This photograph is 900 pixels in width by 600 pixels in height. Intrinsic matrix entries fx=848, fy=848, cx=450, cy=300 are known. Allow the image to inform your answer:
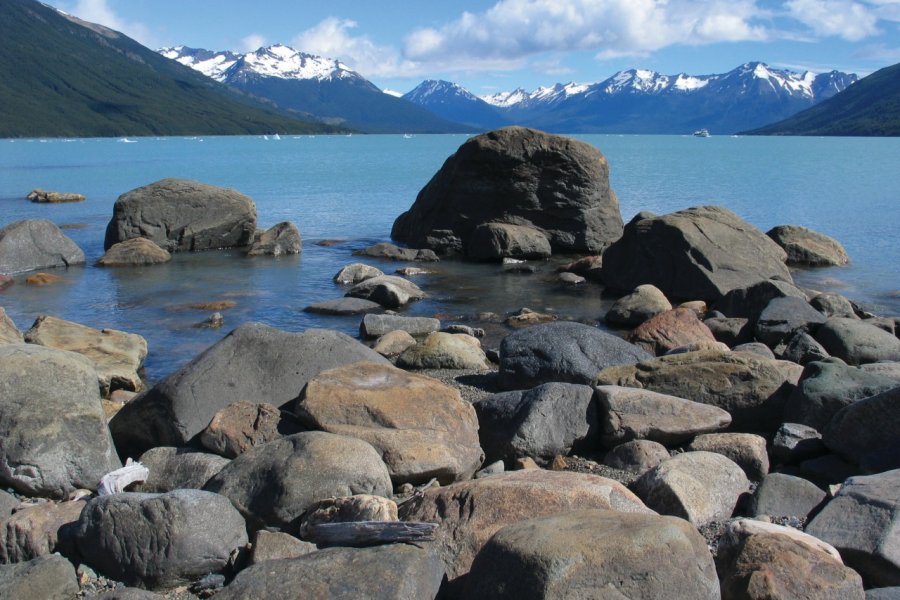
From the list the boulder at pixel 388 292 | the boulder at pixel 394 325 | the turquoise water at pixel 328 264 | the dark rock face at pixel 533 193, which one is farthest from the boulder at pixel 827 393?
the dark rock face at pixel 533 193

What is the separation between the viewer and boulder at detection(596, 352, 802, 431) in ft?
35.7

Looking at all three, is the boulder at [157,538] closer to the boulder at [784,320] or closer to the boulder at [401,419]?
the boulder at [401,419]

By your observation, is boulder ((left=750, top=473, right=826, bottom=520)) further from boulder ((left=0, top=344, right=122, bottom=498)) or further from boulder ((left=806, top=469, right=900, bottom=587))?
boulder ((left=0, top=344, right=122, bottom=498))

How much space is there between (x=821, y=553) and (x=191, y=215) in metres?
27.9

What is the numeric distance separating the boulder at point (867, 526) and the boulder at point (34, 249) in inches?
984

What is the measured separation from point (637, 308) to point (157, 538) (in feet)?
46.1

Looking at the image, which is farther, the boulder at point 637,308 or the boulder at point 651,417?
the boulder at point 637,308

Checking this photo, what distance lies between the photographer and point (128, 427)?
1012 centimetres

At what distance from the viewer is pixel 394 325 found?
1795 cm

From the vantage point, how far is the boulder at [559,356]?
Answer: 12.7 m

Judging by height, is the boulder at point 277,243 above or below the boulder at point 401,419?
below

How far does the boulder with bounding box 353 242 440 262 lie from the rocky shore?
13.1 m

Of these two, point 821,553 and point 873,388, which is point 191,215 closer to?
point 873,388

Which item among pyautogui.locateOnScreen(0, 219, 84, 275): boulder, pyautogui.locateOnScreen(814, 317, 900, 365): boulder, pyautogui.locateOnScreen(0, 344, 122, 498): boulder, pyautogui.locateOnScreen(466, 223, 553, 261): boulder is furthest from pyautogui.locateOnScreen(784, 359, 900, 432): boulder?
pyautogui.locateOnScreen(0, 219, 84, 275): boulder
